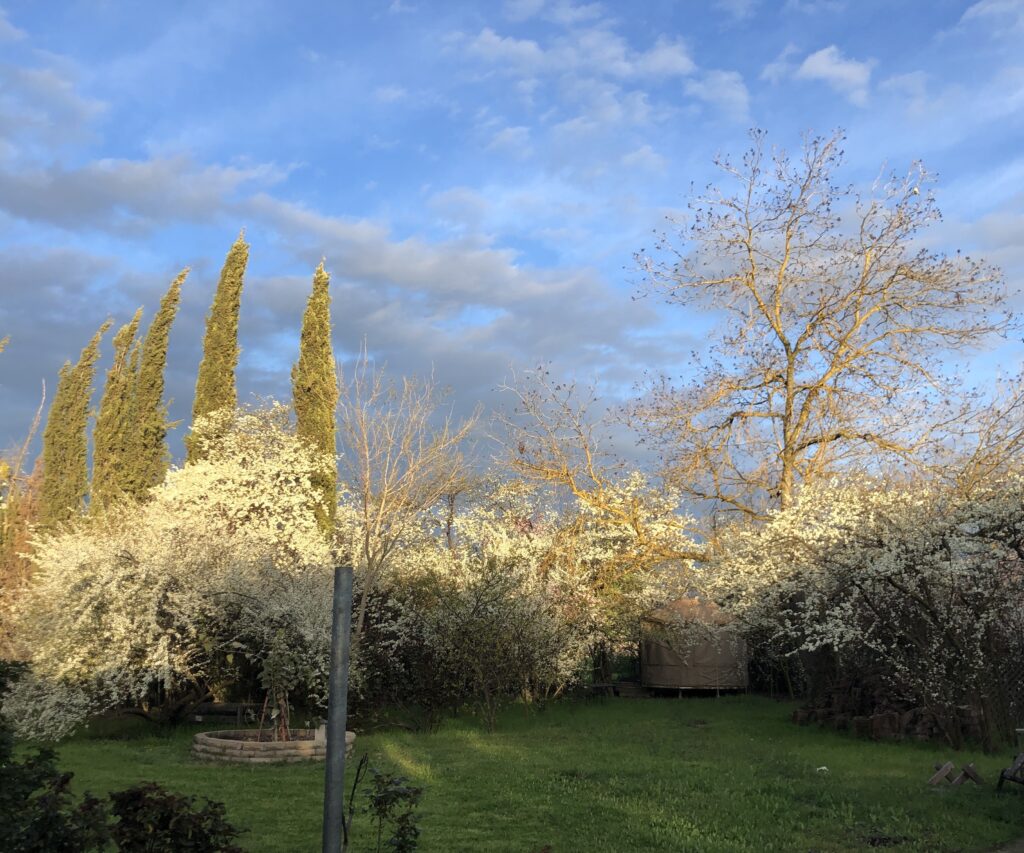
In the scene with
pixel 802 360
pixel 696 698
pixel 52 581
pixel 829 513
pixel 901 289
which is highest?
pixel 901 289

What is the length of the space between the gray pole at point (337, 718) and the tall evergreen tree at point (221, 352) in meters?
21.5

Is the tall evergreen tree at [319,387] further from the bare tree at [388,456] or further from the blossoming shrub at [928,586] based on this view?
the blossoming shrub at [928,586]

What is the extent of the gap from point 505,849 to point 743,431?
1344cm

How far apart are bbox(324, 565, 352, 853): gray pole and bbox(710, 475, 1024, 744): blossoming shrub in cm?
1081

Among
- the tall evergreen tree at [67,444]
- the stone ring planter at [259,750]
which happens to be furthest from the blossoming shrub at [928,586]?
the tall evergreen tree at [67,444]

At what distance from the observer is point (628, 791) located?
927cm

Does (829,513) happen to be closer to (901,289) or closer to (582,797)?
(901,289)

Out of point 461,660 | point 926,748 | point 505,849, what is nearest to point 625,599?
point 461,660

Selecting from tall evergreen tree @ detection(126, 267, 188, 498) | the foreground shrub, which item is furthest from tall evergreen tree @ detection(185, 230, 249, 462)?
the foreground shrub

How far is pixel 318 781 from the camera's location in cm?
1045

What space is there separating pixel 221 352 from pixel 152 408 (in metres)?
2.77

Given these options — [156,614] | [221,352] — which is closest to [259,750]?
[156,614]

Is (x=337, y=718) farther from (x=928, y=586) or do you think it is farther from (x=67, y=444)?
(x=67, y=444)

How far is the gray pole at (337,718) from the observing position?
392 cm
